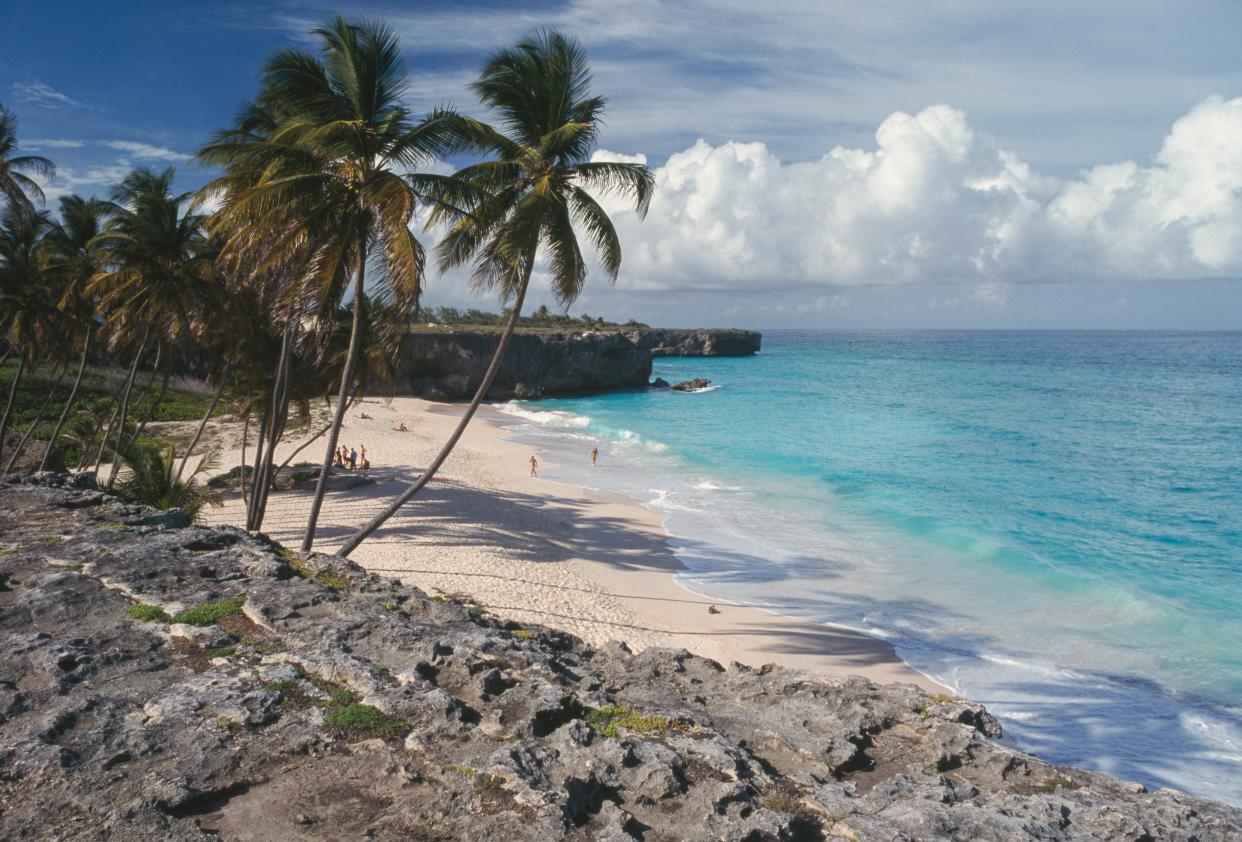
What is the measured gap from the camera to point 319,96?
12234 mm

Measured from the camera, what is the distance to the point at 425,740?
5066 millimetres

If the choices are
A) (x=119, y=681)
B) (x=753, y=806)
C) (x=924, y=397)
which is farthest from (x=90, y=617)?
(x=924, y=397)

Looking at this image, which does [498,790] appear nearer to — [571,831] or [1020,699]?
[571,831]

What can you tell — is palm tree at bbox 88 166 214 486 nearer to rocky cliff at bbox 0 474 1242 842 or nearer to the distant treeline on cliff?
rocky cliff at bbox 0 474 1242 842

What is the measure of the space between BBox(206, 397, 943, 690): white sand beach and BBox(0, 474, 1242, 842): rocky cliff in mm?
5780

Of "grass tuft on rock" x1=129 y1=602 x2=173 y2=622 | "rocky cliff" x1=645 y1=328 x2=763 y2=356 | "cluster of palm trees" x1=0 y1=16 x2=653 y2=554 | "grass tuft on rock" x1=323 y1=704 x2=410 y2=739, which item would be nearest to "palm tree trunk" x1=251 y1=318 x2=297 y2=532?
"cluster of palm trees" x1=0 y1=16 x2=653 y2=554

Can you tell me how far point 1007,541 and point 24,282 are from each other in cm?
2784

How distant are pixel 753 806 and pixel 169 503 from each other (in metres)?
14.1

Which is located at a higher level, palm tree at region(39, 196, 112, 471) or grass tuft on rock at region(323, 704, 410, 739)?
palm tree at region(39, 196, 112, 471)

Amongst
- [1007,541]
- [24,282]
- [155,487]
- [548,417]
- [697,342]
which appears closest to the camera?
[155,487]

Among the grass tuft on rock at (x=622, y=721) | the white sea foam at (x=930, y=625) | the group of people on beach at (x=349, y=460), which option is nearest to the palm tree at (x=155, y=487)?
the white sea foam at (x=930, y=625)

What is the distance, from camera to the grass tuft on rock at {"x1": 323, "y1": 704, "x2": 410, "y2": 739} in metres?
5.11

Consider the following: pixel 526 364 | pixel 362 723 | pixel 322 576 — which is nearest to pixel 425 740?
pixel 362 723

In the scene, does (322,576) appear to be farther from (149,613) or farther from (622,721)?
(622,721)
